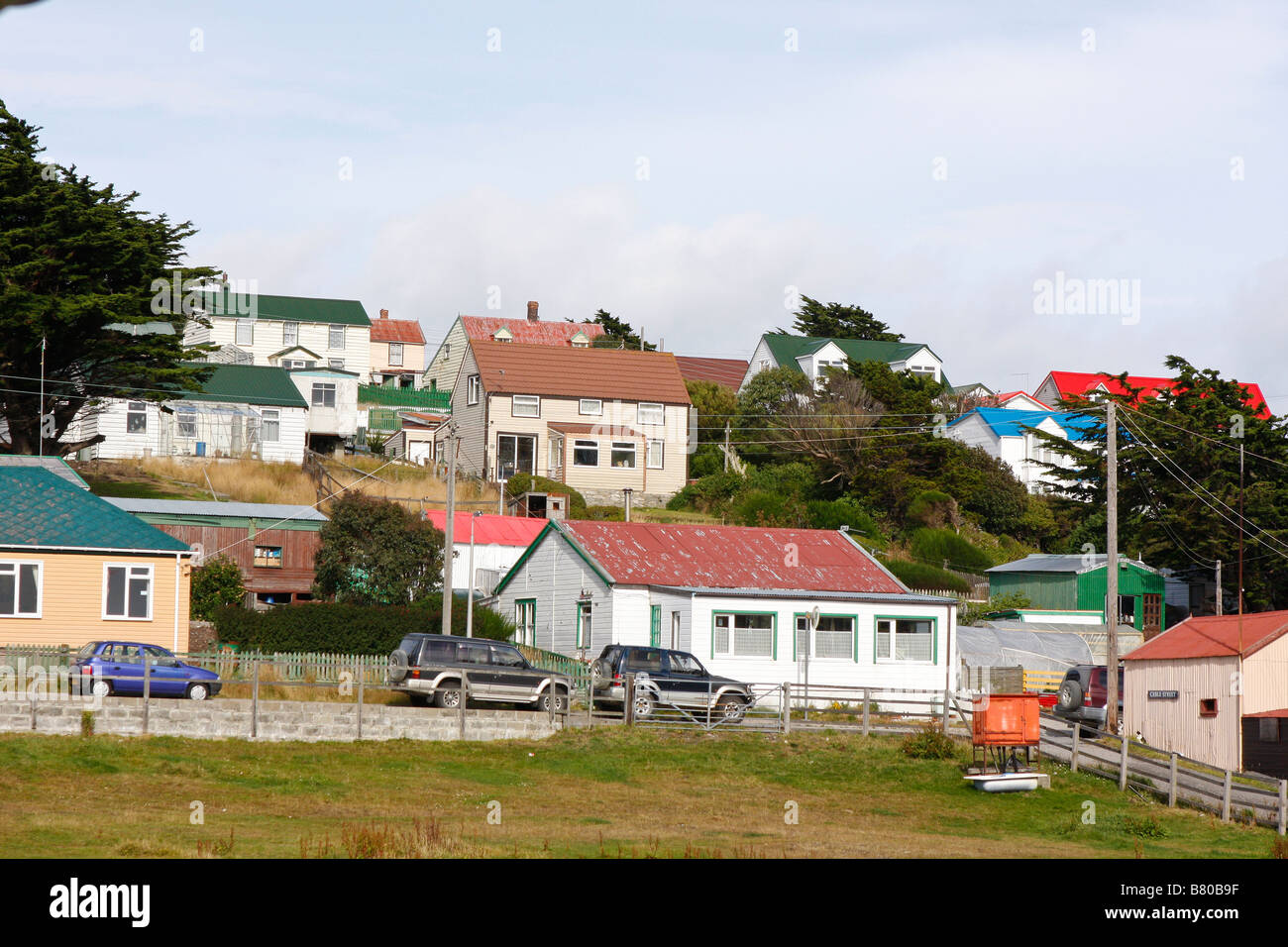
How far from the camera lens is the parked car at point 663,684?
109 feet

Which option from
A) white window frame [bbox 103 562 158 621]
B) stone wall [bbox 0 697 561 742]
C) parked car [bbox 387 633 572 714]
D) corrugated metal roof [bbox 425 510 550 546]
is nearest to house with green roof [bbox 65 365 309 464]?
corrugated metal roof [bbox 425 510 550 546]

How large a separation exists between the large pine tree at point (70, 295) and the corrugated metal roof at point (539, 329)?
37.7 m

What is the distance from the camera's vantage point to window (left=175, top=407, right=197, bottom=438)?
66938 millimetres

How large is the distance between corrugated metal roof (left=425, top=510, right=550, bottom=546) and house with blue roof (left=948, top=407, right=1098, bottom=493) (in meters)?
34.6

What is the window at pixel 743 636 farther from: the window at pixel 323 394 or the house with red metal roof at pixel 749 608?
the window at pixel 323 394

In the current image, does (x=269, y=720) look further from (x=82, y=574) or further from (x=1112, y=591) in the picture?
(x=1112, y=591)

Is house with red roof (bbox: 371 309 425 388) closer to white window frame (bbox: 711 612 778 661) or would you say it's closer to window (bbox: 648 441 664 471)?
window (bbox: 648 441 664 471)

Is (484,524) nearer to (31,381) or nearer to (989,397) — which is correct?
(31,381)

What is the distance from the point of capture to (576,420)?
74188 millimetres

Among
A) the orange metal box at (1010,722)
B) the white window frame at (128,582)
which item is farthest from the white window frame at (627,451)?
the orange metal box at (1010,722)

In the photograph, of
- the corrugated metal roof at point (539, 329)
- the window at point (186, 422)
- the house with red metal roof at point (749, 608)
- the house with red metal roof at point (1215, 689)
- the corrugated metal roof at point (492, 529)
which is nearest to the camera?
the house with red metal roof at point (1215, 689)

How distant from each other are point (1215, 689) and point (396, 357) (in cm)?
6851
